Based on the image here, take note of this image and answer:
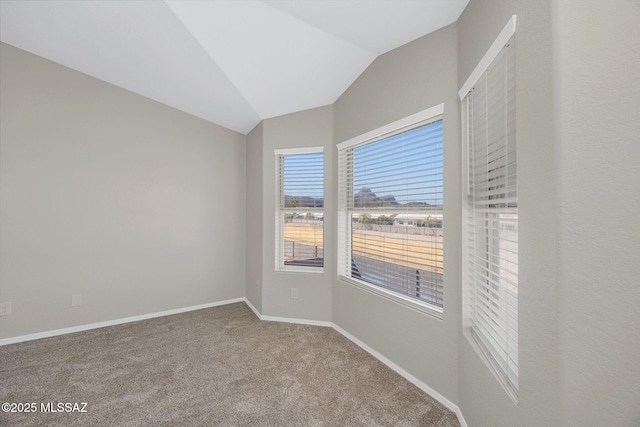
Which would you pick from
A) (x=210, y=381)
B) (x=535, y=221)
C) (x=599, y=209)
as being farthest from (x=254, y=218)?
(x=599, y=209)

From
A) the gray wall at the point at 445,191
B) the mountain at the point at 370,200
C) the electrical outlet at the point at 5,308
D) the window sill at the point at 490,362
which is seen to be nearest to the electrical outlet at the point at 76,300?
the electrical outlet at the point at 5,308

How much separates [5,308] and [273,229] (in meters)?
2.80

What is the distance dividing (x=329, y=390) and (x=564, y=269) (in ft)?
5.93

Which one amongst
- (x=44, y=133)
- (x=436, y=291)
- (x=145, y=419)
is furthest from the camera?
(x=44, y=133)

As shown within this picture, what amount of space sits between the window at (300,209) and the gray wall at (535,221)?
235 cm

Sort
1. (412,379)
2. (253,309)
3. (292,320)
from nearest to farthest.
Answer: (412,379), (292,320), (253,309)

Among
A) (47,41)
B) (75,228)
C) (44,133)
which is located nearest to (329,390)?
(75,228)

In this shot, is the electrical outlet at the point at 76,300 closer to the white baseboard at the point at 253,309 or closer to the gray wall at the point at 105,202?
the gray wall at the point at 105,202

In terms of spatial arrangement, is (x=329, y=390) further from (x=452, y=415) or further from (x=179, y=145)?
(x=179, y=145)

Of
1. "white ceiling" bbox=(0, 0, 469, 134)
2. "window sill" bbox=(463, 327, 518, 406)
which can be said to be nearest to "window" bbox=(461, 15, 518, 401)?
"window sill" bbox=(463, 327, 518, 406)

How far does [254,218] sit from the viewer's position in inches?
153

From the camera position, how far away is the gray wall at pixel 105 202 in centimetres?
289

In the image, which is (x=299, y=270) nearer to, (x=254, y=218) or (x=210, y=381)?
(x=254, y=218)

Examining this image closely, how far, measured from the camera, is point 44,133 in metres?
3.01
